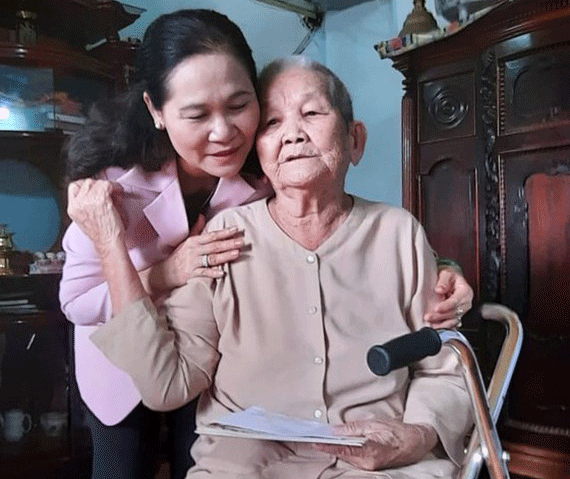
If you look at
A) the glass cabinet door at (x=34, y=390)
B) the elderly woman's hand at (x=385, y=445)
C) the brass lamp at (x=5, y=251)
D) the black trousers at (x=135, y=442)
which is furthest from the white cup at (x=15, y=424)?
the elderly woman's hand at (x=385, y=445)

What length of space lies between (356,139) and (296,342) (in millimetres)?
348

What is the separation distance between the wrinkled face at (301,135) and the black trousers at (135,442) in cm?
43

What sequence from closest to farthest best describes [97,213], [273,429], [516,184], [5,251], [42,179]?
[273,429] → [97,213] → [516,184] → [5,251] → [42,179]

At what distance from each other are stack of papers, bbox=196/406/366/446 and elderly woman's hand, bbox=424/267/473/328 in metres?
0.24

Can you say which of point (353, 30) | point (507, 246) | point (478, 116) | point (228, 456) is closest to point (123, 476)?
point (228, 456)

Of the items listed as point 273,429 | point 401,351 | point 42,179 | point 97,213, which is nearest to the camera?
point 401,351

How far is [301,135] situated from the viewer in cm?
103

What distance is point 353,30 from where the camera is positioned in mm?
2895

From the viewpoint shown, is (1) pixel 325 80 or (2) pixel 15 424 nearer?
(1) pixel 325 80

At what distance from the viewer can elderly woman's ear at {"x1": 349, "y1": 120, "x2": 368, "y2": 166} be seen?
109 cm

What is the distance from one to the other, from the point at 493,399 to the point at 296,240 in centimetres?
38

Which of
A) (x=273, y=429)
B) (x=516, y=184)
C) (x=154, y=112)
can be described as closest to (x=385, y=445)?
(x=273, y=429)

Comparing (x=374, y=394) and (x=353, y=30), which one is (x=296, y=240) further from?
(x=353, y=30)

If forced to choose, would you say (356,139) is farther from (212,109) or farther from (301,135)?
(212,109)
